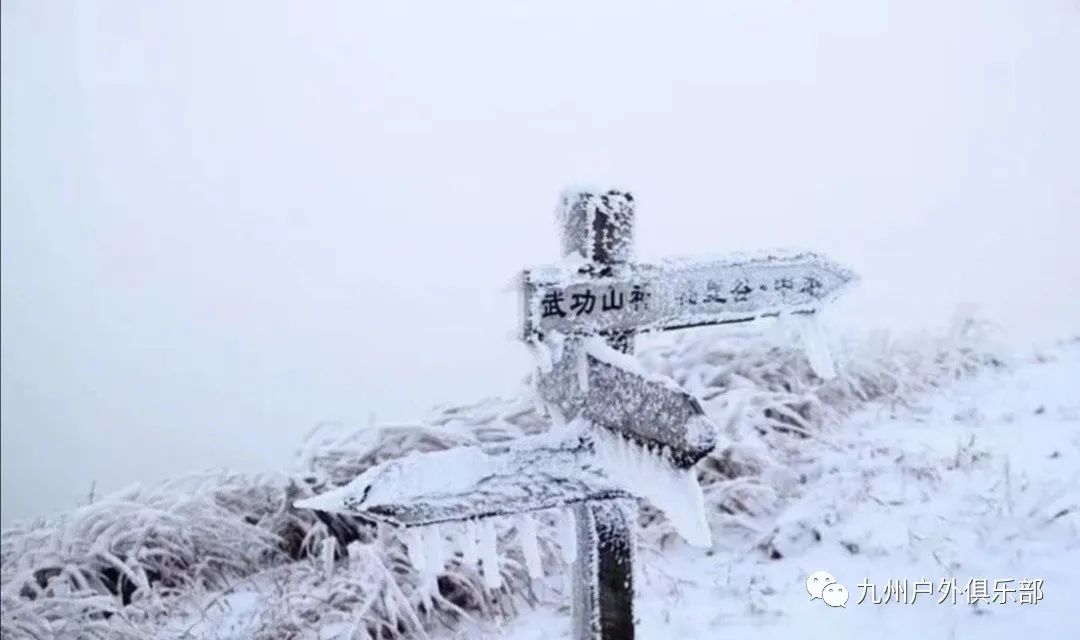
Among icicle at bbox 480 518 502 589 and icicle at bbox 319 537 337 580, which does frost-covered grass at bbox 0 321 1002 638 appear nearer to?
icicle at bbox 319 537 337 580

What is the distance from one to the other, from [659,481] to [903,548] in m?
1.23

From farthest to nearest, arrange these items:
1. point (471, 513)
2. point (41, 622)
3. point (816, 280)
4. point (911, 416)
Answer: point (911, 416)
point (41, 622)
point (816, 280)
point (471, 513)

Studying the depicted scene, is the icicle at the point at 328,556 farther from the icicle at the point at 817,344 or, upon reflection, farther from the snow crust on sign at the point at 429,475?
the icicle at the point at 817,344

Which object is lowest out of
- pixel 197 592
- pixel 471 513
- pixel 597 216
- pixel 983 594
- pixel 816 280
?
pixel 197 592

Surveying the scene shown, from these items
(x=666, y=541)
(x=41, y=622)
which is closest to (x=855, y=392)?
(x=666, y=541)

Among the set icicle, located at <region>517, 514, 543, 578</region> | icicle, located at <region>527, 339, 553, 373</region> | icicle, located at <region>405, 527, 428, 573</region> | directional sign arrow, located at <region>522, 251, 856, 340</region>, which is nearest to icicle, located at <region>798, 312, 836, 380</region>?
directional sign arrow, located at <region>522, 251, 856, 340</region>

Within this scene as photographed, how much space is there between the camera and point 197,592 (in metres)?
3.02

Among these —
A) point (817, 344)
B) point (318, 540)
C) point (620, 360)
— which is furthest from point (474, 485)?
point (318, 540)

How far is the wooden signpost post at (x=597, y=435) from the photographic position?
6.39 feet

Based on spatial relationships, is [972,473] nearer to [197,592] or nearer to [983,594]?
[983,594]

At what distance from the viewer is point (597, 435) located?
2129 millimetres

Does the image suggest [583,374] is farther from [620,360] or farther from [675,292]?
[675,292]

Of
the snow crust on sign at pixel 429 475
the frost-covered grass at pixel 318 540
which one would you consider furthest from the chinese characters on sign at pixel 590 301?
the frost-covered grass at pixel 318 540

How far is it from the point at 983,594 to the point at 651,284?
4.50 ft
